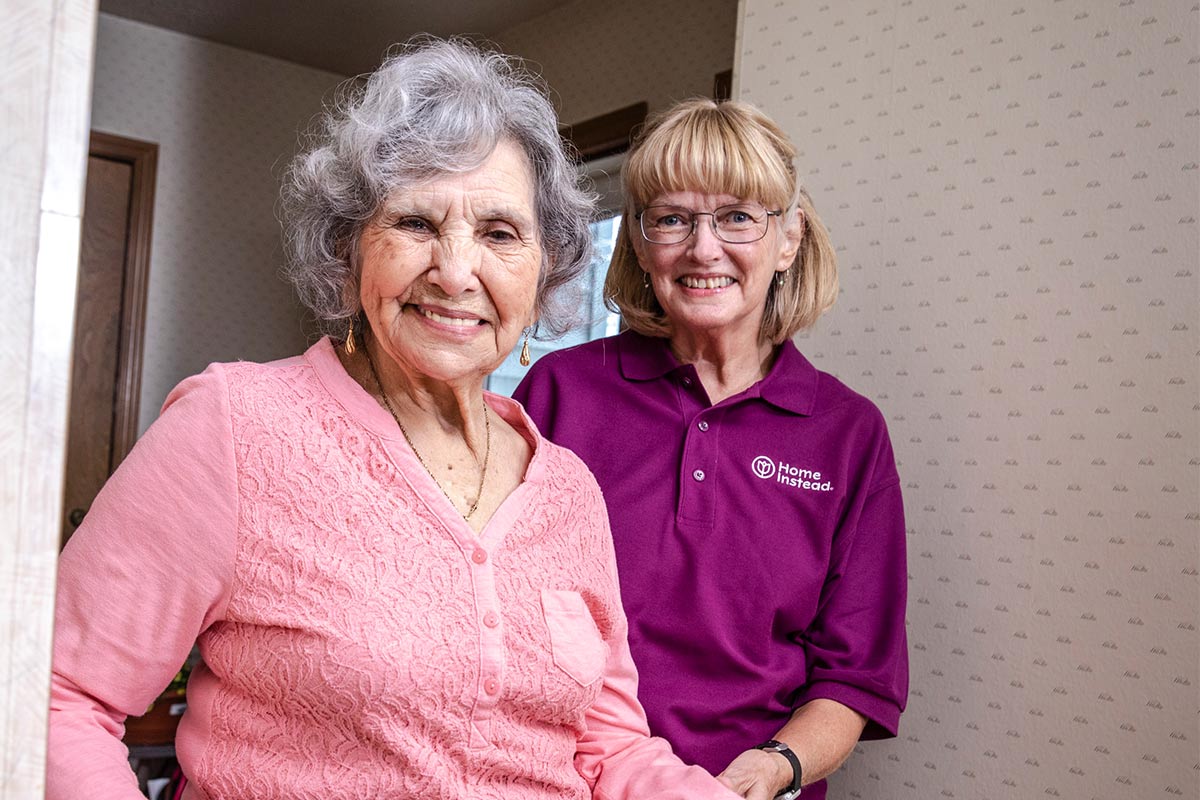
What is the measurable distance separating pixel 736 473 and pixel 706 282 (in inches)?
11.6

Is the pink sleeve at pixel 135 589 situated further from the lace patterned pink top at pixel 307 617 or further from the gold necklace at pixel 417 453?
the gold necklace at pixel 417 453

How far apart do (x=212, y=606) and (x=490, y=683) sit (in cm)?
28

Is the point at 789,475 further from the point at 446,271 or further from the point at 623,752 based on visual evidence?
the point at 446,271

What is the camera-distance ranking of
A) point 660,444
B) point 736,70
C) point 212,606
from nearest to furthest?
point 212,606 < point 660,444 < point 736,70

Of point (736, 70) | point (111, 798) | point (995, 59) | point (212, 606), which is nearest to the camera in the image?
point (111, 798)

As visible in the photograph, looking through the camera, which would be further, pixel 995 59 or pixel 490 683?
pixel 995 59

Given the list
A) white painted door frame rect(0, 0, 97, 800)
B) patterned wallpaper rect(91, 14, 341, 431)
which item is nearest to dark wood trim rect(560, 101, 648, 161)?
patterned wallpaper rect(91, 14, 341, 431)

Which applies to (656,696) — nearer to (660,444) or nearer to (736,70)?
(660,444)

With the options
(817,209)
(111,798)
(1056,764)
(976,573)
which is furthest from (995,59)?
(111,798)

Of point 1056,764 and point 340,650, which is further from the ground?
point 340,650

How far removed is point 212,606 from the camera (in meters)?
1.04

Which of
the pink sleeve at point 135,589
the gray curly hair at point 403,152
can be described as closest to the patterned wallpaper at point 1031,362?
the gray curly hair at point 403,152

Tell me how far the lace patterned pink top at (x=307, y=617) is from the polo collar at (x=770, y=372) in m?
0.59

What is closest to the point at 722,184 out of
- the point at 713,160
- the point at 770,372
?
the point at 713,160
